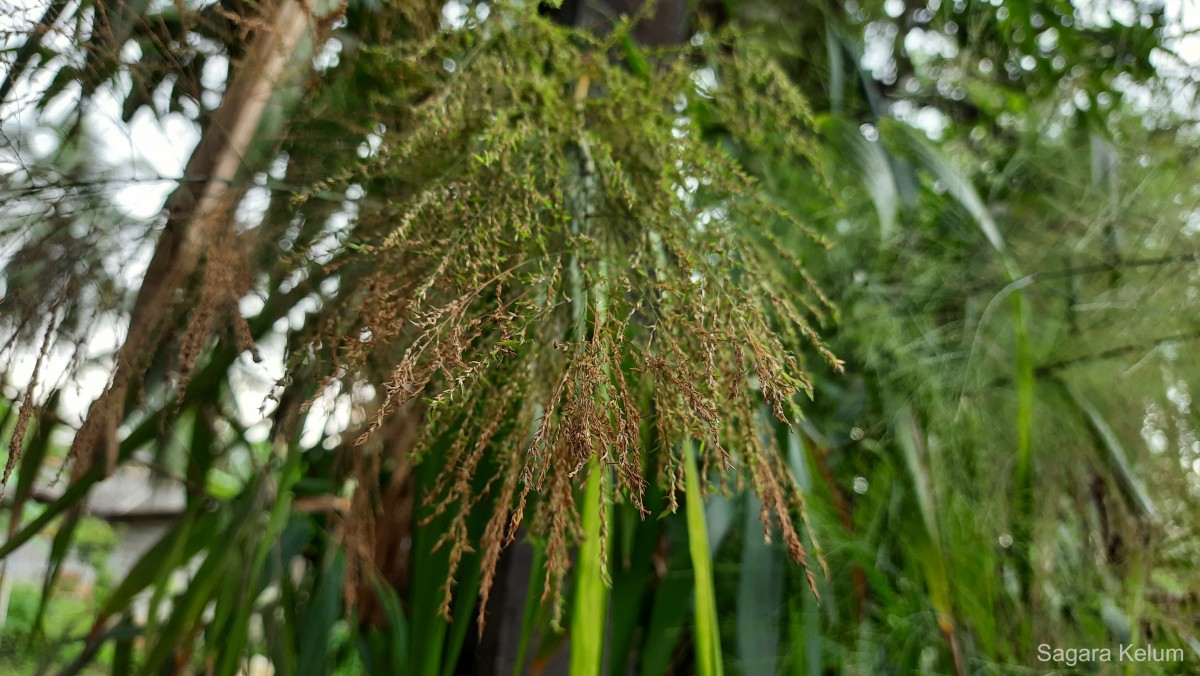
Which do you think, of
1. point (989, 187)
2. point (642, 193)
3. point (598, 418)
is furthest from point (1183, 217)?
point (598, 418)

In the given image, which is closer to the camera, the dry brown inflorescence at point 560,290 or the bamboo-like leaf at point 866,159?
the dry brown inflorescence at point 560,290

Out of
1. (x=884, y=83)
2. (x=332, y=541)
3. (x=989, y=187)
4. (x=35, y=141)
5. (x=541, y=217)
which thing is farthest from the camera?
(x=884, y=83)

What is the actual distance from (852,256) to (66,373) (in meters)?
0.68

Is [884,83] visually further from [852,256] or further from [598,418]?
[598,418]

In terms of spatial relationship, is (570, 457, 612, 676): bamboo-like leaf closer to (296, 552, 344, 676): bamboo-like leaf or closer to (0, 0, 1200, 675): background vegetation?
(0, 0, 1200, 675): background vegetation

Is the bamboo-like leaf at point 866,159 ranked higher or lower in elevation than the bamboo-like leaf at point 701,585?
higher

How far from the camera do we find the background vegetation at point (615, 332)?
38 cm

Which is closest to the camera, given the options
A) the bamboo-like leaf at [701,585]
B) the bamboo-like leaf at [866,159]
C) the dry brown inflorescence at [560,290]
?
the dry brown inflorescence at [560,290]

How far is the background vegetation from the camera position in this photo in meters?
0.38

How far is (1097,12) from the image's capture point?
0.82m

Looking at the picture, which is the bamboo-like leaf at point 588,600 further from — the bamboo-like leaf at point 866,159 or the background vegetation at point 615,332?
the bamboo-like leaf at point 866,159

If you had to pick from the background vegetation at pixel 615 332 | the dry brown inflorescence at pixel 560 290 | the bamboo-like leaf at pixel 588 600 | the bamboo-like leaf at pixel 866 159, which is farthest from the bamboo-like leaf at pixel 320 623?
the bamboo-like leaf at pixel 866 159

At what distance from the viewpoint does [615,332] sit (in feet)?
1.08

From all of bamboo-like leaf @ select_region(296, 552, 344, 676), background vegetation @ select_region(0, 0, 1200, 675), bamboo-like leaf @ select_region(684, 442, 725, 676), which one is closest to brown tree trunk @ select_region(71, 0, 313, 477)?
background vegetation @ select_region(0, 0, 1200, 675)
